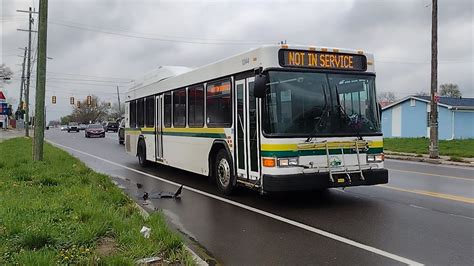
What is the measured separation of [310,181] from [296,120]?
112cm

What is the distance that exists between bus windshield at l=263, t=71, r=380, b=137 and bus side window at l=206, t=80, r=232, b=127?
170 cm

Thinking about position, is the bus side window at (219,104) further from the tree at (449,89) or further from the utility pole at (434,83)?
the tree at (449,89)

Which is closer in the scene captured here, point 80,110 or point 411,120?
point 411,120

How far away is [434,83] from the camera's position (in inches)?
821

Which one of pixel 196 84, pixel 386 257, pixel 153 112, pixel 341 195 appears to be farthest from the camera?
pixel 153 112

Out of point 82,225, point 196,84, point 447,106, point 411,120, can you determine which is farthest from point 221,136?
point 411,120

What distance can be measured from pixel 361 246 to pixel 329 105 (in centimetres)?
327

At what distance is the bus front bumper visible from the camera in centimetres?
797

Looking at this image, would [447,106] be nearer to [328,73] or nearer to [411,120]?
[411,120]

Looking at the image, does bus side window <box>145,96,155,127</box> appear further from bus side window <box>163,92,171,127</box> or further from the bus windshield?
the bus windshield

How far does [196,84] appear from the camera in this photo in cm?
1159

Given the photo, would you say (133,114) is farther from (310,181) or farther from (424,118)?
(424,118)

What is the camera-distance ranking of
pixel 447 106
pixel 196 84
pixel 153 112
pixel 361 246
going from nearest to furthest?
pixel 361 246
pixel 196 84
pixel 153 112
pixel 447 106

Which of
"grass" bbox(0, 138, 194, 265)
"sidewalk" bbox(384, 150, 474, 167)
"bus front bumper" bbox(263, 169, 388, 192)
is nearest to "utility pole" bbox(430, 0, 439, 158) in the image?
"sidewalk" bbox(384, 150, 474, 167)
